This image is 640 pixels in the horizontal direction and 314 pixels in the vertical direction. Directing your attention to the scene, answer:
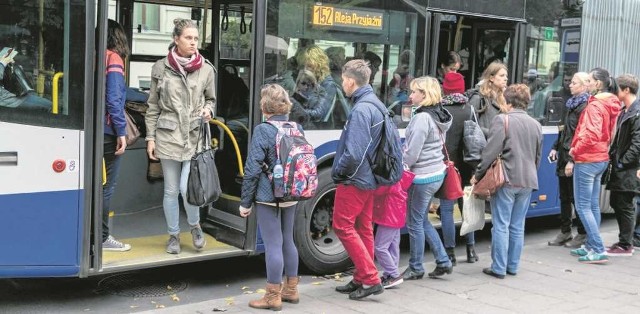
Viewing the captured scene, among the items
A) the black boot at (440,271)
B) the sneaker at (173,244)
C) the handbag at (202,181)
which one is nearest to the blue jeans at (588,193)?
the black boot at (440,271)

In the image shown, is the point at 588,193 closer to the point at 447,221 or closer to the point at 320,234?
the point at 447,221

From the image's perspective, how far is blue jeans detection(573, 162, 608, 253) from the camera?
7.74 metres

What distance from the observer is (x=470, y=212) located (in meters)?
7.12

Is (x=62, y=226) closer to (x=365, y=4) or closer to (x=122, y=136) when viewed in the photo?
(x=122, y=136)

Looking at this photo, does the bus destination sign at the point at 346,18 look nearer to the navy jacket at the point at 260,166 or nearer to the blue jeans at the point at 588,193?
the navy jacket at the point at 260,166

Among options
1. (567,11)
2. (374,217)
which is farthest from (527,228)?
(374,217)

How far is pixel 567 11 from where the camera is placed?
8.82 m

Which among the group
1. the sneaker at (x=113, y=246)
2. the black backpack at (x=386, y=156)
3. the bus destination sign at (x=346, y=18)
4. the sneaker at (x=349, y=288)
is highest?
the bus destination sign at (x=346, y=18)

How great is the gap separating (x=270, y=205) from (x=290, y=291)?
72 centimetres

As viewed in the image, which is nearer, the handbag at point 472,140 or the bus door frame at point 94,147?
the bus door frame at point 94,147

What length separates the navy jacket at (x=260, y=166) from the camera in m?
5.48

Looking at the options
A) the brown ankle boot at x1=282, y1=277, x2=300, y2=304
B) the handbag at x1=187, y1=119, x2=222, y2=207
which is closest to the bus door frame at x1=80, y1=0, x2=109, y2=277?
the handbag at x1=187, y1=119, x2=222, y2=207

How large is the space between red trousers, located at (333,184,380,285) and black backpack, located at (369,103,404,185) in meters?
0.17

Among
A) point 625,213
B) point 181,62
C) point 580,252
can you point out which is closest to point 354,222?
point 181,62
